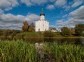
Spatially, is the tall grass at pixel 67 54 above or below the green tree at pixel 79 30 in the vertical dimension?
below

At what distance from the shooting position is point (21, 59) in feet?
31.5

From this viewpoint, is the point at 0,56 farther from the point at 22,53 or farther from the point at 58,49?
the point at 58,49

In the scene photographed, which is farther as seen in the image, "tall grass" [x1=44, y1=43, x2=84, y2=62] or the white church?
the white church

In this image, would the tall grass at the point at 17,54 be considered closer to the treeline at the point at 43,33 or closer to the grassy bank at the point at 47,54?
the grassy bank at the point at 47,54

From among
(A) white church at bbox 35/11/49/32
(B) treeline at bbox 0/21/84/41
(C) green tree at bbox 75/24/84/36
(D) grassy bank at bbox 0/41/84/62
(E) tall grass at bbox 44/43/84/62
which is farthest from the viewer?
(A) white church at bbox 35/11/49/32

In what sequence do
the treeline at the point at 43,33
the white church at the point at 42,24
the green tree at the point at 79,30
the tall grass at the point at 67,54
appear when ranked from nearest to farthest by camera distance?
the tall grass at the point at 67,54
the treeline at the point at 43,33
the green tree at the point at 79,30
the white church at the point at 42,24

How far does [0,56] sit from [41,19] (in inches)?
3701

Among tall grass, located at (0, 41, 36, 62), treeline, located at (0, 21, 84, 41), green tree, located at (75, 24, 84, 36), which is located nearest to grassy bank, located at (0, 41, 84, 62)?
tall grass, located at (0, 41, 36, 62)

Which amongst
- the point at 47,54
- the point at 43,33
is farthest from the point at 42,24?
the point at 47,54

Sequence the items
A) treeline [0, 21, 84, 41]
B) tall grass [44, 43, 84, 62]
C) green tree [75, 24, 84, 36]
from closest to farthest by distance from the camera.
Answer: tall grass [44, 43, 84, 62]
treeline [0, 21, 84, 41]
green tree [75, 24, 84, 36]

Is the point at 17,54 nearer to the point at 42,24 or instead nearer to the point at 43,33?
the point at 43,33

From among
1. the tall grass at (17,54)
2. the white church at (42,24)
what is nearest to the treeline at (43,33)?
the white church at (42,24)

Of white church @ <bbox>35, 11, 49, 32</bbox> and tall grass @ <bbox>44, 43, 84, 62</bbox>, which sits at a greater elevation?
white church @ <bbox>35, 11, 49, 32</bbox>

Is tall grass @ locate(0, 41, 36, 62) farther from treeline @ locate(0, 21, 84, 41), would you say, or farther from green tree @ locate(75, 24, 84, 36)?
green tree @ locate(75, 24, 84, 36)
